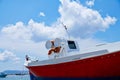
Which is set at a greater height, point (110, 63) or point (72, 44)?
point (72, 44)

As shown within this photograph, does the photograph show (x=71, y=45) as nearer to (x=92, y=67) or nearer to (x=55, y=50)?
(x=55, y=50)

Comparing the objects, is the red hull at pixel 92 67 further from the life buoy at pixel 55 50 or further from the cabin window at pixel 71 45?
the cabin window at pixel 71 45

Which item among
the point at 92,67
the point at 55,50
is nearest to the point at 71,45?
the point at 55,50

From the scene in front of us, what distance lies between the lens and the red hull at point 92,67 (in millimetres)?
15959

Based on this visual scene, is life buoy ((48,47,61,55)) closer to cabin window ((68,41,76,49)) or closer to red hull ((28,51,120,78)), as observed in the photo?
cabin window ((68,41,76,49))

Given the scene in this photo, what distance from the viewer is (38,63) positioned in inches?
847

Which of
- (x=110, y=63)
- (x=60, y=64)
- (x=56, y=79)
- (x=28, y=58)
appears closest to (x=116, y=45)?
(x=110, y=63)

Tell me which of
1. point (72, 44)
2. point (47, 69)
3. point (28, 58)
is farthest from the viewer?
point (28, 58)

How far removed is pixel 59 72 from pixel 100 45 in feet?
10.9

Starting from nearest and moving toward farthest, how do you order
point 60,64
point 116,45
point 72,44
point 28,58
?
point 116,45 < point 60,64 < point 72,44 < point 28,58

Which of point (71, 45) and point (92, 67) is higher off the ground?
point (71, 45)

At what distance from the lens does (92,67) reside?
1672 centimetres

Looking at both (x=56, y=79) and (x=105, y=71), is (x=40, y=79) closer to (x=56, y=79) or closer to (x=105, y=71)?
(x=56, y=79)

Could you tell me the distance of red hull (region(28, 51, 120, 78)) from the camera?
15959mm
